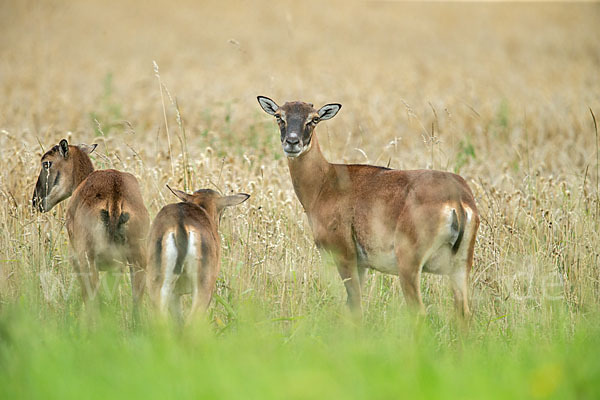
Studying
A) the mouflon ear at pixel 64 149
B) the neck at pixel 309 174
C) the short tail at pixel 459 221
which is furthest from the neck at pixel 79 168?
the short tail at pixel 459 221

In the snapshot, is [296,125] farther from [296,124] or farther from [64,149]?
[64,149]

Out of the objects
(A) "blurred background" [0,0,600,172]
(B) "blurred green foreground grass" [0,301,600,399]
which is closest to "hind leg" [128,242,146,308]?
(B) "blurred green foreground grass" [0,301,600,399]

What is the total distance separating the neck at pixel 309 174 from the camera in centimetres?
810

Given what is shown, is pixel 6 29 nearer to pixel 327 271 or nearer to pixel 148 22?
pixel 148 22

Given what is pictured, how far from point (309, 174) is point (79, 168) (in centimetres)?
245

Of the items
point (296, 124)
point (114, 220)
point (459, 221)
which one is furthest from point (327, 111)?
point (114, 220)

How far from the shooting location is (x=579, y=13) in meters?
47.4

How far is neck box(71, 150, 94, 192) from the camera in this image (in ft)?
26.3

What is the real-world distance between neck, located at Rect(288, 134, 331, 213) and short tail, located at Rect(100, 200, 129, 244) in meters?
1.96

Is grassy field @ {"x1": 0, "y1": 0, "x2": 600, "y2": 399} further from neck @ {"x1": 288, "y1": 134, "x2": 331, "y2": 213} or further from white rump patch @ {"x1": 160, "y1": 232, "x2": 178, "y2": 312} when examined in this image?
neck @ {"x1": 288, "y1": 134, "x2": 331, "y2": 213}

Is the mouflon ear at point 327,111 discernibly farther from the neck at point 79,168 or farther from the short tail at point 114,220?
the neck at point 79,168

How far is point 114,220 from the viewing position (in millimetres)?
7062

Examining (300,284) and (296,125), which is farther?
(296,125)

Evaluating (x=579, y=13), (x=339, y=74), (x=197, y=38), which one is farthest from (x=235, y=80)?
(x=579, y=13)
